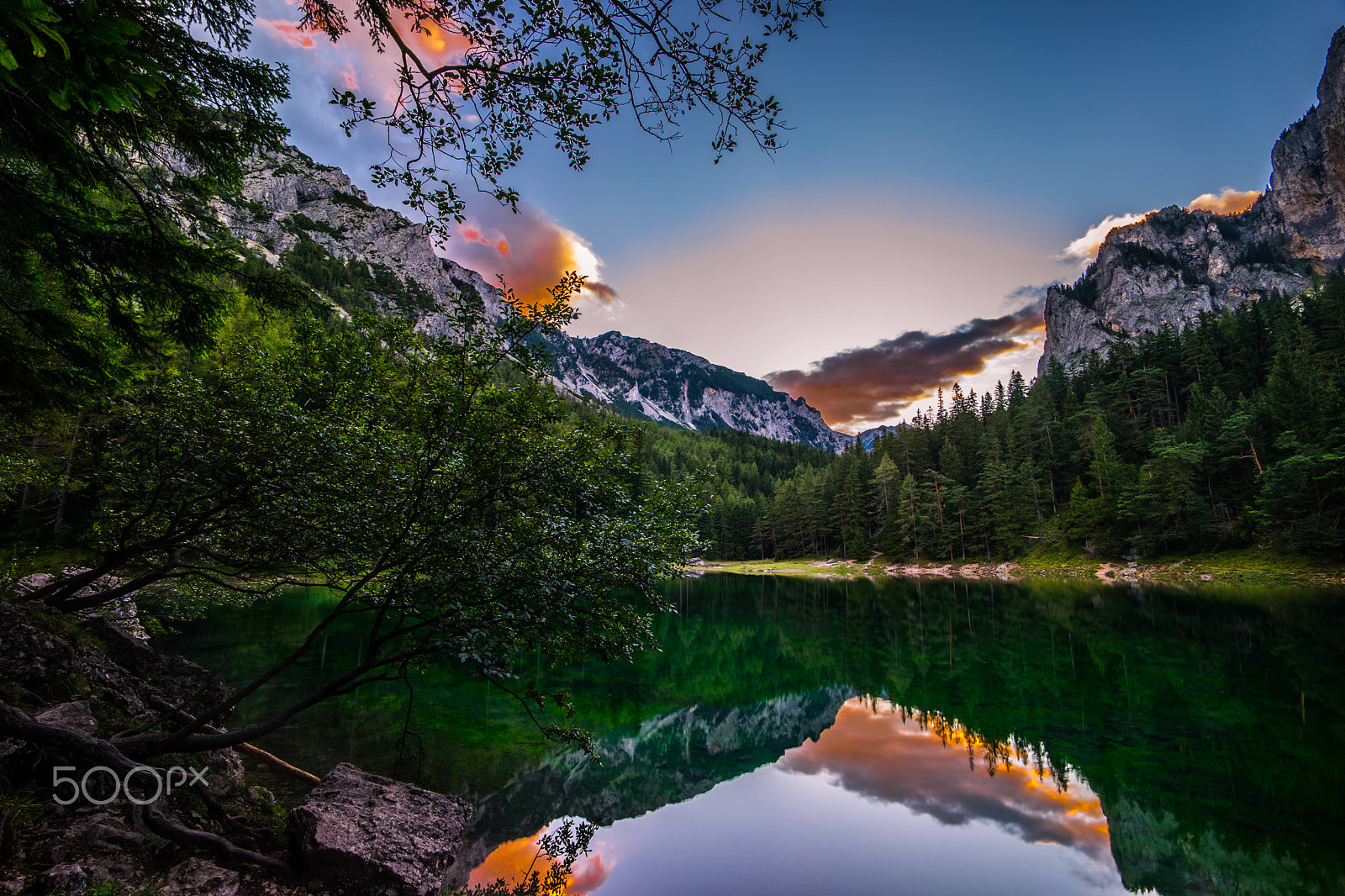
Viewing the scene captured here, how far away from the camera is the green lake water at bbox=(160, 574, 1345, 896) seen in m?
9.44

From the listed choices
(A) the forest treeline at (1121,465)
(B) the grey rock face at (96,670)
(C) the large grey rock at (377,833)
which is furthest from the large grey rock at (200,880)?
(A) the forest treeline at (1121,465)

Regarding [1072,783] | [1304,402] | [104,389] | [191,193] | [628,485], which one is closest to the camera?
[191,193]

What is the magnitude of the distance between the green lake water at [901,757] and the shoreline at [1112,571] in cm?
1325

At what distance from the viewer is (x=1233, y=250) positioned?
180 meters

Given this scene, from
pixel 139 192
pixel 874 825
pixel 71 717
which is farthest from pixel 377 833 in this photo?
pixel 874 825

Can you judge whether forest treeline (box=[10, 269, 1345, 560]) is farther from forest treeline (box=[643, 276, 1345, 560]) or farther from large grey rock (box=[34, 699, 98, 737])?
large grey rock (box=[34, 699, 98, 737])

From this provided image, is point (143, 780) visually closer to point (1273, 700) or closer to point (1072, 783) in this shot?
point (1072, 783)

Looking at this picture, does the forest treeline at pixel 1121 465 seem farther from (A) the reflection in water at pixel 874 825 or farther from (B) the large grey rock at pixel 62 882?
(B) the large grey rock at pixel 62 882

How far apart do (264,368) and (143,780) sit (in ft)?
19.7

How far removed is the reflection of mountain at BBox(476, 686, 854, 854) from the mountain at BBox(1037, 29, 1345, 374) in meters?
198

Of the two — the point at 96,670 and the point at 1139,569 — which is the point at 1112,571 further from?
the point at 96,670

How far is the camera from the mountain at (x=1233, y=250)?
163750 millimetres

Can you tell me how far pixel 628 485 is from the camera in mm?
8312

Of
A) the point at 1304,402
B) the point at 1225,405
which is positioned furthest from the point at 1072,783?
the point at 1225,405
